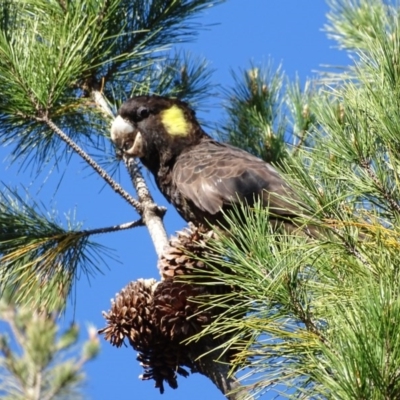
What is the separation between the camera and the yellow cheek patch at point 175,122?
4.12m

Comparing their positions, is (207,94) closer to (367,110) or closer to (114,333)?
(114,333)

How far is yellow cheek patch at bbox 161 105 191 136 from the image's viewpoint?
13.5 ft

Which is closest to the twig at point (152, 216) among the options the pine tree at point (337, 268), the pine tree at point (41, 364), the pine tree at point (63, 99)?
the pine tree at point (63, 99)

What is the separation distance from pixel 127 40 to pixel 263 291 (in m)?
1.82

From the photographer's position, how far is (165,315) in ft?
8.94

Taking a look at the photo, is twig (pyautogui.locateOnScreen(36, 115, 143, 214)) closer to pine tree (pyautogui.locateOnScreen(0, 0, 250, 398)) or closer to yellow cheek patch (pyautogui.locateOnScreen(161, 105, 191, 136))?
pine tree (pyautogui.locateOnScreen(0, 0, 250, 398))

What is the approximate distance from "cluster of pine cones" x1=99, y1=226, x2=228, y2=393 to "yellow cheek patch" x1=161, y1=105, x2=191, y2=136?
1334 millimetres

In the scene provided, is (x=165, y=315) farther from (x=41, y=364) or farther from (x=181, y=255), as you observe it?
(x=41, y=364)

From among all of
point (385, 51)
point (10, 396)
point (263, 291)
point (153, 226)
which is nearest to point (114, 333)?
point (153, 226)

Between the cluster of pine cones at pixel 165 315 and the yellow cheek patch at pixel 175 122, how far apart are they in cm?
133

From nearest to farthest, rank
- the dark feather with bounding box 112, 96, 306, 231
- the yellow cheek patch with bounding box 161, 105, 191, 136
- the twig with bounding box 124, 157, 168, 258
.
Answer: the twig with bounding box 124, 157, 168, 258 < the dark feather with bounding box 112, 96, 306, 231 < the yellow cheek patch with bounding box 161, 105, 191, 136

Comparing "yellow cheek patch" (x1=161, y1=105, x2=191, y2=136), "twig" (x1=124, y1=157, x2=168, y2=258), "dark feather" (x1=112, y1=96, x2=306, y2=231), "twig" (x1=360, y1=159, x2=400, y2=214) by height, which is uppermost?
"yellow cheek patch" (x1=161, y1=105, x2=191, y2=136)

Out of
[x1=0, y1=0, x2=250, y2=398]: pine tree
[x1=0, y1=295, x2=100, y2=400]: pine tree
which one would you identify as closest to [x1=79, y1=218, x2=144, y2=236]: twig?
[x1=0, y1=0, x2=250, y2=398]: pine tree

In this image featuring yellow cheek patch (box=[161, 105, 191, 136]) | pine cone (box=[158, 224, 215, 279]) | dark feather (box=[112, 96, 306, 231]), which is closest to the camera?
pine cone (box=[158, 224, 215, 279])
